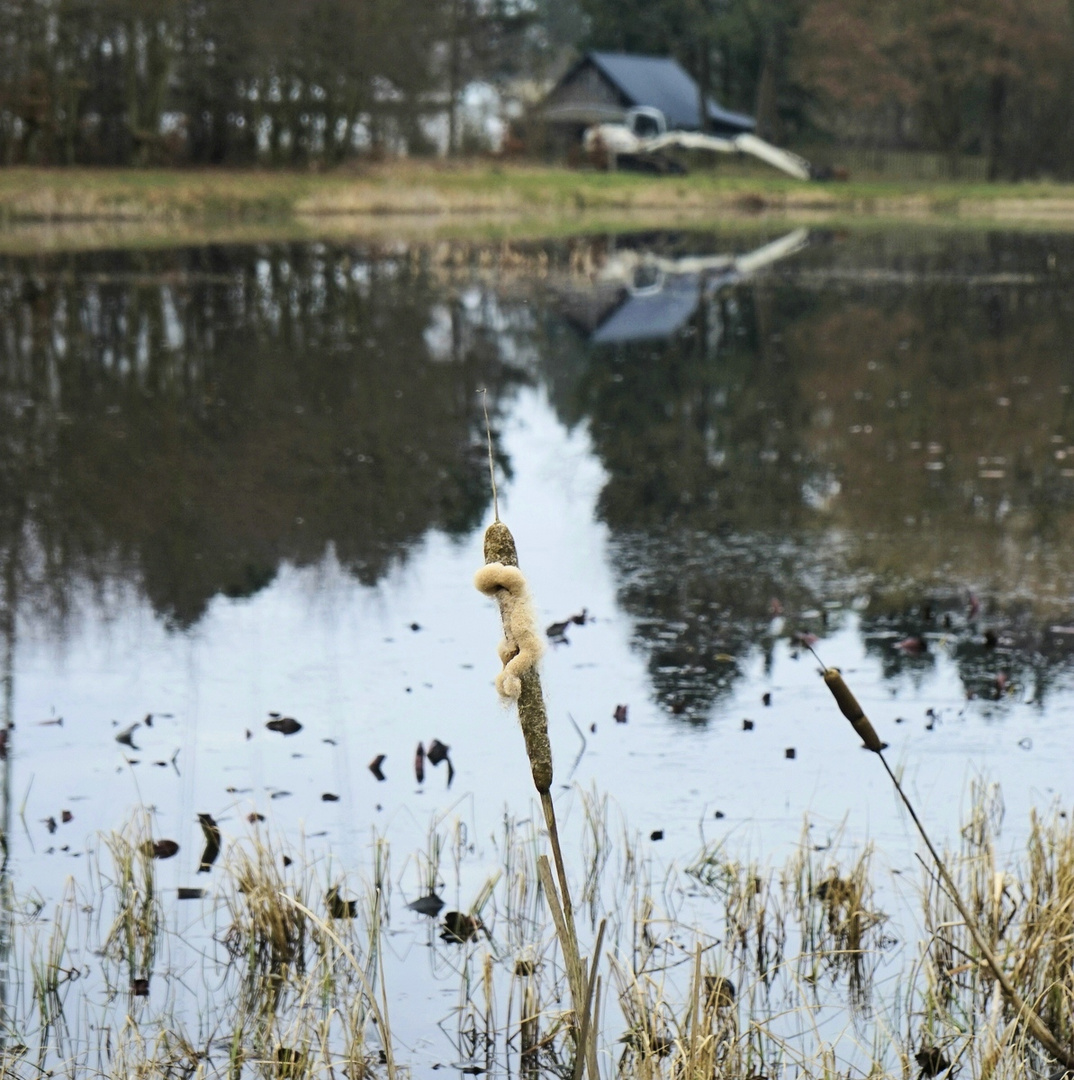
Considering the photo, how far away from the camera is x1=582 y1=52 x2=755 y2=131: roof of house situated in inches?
3228

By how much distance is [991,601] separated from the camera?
27.7 feet

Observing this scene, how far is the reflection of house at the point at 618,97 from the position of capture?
8175 cm

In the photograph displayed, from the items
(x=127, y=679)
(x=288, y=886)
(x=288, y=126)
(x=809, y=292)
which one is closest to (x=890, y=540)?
(x=127, y=679)

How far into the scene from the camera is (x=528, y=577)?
379 inches

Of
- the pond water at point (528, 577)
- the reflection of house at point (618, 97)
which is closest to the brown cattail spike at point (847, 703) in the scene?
the pond water at point (528, 577)

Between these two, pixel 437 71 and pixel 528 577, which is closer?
pixel 528 577

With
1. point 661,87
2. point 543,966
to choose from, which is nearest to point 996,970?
point 543,966

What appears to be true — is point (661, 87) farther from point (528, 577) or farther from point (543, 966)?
point (543, 966)

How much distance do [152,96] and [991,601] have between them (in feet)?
161

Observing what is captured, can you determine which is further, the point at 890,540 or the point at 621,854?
the point at 890,540

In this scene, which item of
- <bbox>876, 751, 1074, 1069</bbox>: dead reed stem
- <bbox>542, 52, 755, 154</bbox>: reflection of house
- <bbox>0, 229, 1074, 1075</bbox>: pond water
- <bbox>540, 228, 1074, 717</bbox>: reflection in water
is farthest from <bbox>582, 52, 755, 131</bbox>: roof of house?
<bbox>876, 751, 1074, 1069</bbox>: dead reed stem

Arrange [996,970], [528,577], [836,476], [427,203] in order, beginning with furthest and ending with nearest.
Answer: [427,203], [836,476], [528,577], [996,970]

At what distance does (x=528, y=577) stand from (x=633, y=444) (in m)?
4.08

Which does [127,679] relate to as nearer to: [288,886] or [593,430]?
[288,886]
